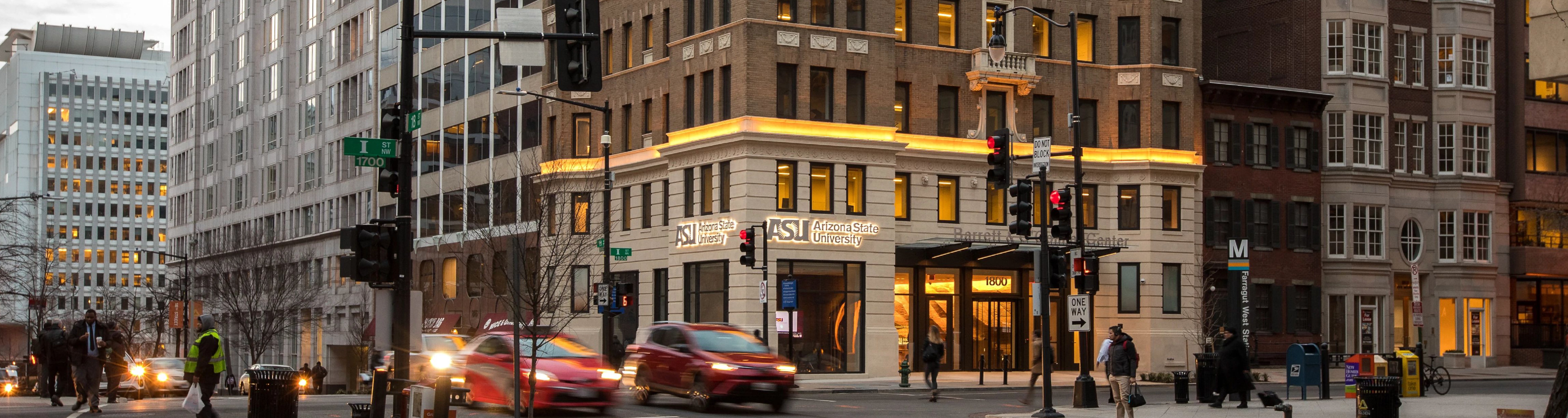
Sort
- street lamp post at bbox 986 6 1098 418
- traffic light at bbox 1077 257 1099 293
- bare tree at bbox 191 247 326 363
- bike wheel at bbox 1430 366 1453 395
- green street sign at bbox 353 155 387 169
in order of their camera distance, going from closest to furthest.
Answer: green street sign at bbox 353 155 387 169
street lamp post at bbox 986 6 1098 418
traffic light at bbox 1077 257 1099 293
bike wheel at bbox 1430 366 1453 395
bare tree at bbox 191 247 326 363

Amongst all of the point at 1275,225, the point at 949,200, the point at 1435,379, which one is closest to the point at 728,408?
the point at 1435,379

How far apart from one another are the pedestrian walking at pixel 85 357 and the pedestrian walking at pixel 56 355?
0.86 ft

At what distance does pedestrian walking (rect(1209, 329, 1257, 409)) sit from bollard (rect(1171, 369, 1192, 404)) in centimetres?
171

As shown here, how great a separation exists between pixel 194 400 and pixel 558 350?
6.59 metres

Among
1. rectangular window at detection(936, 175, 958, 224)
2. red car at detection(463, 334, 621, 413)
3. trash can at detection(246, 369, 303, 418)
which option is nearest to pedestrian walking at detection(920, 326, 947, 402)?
red car at detection(463, 334, 621, 413)

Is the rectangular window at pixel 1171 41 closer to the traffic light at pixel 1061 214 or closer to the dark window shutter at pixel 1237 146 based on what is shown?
the dark window shutter at pixel 1237 146

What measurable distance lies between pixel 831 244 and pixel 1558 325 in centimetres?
3217

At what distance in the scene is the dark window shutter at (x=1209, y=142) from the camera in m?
50.9

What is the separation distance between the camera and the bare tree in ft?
229

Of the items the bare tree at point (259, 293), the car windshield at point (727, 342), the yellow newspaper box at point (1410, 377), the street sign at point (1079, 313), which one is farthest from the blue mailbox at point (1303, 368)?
the bare tree at point (259, 293)

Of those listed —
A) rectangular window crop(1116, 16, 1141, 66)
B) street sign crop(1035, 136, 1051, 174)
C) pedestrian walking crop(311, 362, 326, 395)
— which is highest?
rectangular window crop(1116, 16, 1141, 66)

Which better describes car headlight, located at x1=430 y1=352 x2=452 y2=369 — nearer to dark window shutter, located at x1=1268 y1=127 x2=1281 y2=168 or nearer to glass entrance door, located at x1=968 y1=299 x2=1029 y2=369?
glass entrance door, located at x1=968 y1=299 x2=1029 y2=369

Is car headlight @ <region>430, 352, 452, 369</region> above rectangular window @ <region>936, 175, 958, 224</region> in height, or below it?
below

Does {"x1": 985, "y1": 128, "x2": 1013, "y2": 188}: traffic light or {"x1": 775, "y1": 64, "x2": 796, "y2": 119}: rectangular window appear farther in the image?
{"x1": 775, "y1": 64, "x2": 796, "y2": 119}: rectangular window
